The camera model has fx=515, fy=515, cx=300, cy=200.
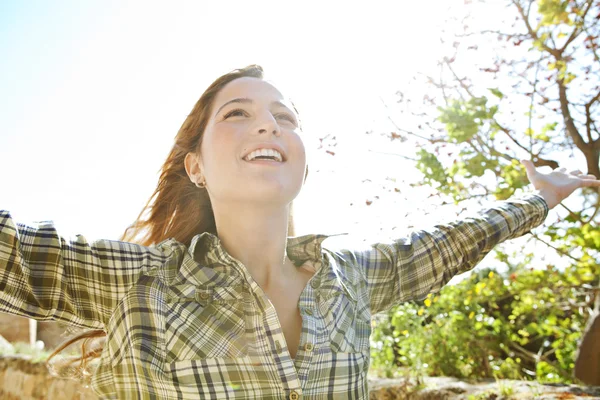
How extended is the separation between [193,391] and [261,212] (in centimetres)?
54

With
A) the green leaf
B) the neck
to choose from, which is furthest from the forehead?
the green leaf

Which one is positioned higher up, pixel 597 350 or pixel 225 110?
pixel 225 110

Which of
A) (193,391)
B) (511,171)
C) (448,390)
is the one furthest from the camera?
(448,390)

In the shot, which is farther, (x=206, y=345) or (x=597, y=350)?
(x=597, y=350)

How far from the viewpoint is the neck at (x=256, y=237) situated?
1.54 m

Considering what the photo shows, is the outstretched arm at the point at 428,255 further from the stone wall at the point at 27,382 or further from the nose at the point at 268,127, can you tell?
the stone wall at the point at 27,382

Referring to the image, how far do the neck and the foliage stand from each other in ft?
8.60

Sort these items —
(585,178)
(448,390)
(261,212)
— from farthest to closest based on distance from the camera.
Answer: (448,390) → (585,178) → (261,212)

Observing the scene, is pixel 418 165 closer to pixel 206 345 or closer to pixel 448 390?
pixel 448 390

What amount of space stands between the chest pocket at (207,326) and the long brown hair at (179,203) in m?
0.41

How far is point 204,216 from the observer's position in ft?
5.89

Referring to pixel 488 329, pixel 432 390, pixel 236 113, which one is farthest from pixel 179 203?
pixel 488 329

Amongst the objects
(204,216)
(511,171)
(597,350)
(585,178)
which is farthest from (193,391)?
(597,350)

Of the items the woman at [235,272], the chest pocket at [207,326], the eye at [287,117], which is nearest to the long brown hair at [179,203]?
the woman at [235,272]
